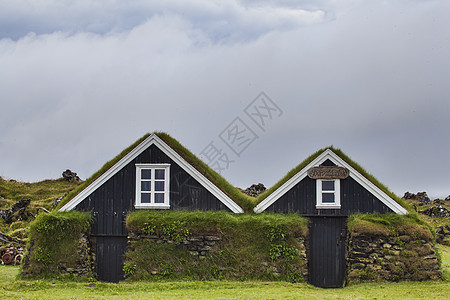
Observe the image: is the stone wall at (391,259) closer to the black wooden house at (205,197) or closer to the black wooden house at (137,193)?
the black wooden house at (205,197)

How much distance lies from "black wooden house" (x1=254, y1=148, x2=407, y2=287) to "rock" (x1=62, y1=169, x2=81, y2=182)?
1622 inches

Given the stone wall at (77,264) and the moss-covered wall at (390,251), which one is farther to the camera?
the stone wall at (77,264)

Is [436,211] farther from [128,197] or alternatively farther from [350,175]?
[128,197]

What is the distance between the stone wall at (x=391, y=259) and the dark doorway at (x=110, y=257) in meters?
10.4

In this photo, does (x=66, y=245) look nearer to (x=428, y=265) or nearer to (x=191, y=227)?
(x=191, y=227)

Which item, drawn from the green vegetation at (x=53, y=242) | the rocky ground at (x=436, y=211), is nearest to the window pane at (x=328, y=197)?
the green vegetation at (x=53, y=242)

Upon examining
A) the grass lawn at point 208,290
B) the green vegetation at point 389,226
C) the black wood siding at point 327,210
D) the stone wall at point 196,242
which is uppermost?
the black wood siding at point 327,210

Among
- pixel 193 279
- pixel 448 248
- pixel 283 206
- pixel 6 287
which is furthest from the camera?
pixel 448 248

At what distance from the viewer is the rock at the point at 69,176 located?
200 ft

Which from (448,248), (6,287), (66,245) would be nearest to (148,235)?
(66,245)

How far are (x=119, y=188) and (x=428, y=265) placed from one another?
1442 centimetres

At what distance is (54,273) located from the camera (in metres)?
23.6

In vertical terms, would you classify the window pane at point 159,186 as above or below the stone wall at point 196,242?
above

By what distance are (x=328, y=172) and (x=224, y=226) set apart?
18.0ft
